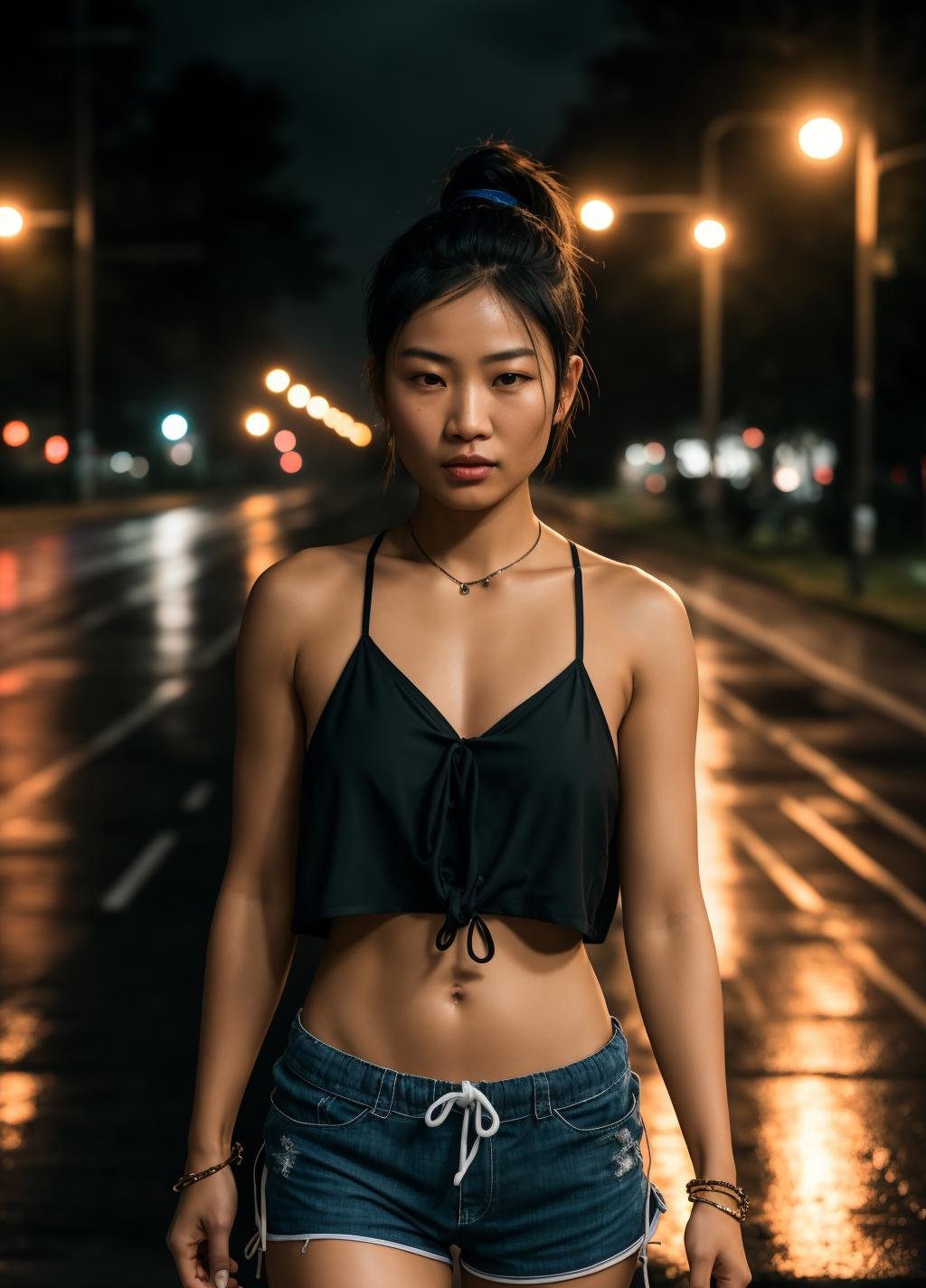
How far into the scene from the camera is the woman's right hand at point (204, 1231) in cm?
329

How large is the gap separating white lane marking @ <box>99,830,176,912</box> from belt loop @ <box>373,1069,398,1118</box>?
941 centimetres

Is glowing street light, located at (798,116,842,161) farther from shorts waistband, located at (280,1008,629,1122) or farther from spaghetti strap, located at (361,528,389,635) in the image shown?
shorts waistband, located at (280,1008,629,1122)

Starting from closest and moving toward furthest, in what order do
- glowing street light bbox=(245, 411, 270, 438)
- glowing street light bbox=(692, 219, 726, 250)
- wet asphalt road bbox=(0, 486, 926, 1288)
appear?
wet asphalt road bbox=(0, 486, 926, 1288), glowing street light bbox=(692, 219, 726, 250), glowing street light bbox=(245, 411, 270, 438)

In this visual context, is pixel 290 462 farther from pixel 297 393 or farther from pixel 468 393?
pixel 468 393

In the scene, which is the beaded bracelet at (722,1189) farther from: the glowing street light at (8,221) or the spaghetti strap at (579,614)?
the glowing street light at (8,221)

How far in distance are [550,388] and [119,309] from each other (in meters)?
88.6

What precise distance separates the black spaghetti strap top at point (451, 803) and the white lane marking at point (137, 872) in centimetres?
942

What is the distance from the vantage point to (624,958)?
11.4 meters

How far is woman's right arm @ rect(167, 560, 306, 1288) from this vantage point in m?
3.34

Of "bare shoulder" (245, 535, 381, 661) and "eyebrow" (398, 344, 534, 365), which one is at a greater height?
"eyebrow" (398, 344, 534, 365)

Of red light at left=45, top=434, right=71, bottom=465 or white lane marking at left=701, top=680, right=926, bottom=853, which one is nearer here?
white lane marking at left=701, top=680, right=926, bottom=853

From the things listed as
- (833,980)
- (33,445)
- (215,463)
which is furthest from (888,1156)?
(215,463)

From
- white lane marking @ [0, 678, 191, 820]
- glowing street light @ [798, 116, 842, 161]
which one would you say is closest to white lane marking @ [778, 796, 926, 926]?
white lane marking @ [0, 678, 191, 820]

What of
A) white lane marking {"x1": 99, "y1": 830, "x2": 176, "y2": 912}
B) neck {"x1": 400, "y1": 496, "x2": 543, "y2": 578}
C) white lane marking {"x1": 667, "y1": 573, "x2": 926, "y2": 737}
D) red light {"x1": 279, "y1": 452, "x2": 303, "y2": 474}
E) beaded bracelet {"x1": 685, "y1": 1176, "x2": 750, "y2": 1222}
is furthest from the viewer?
red light {"x1": 279, "y1": 452, "x2": 303, "y2": 474}
